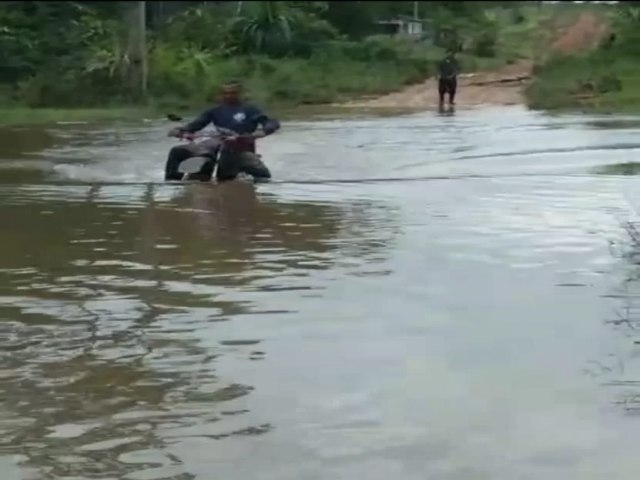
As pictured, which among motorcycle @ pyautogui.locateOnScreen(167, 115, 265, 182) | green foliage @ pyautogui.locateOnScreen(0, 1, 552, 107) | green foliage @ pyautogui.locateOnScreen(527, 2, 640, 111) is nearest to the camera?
motorcycle @ pyautogui.locateOnScreen(167, 115, 265, 182)

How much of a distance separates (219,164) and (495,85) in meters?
28.9

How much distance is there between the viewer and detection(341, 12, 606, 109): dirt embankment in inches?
1573

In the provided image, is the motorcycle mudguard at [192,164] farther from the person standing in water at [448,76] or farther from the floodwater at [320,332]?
the person standing in water at [448,76]

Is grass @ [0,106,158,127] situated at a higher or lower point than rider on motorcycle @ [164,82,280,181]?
lower

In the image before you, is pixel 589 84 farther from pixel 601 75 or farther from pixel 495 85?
pixel 495 85

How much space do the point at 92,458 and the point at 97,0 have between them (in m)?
12.3

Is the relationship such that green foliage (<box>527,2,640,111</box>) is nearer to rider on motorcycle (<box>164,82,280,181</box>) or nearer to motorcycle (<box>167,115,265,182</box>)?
rider on motorcycle (<box>164,82,280,181</box>)

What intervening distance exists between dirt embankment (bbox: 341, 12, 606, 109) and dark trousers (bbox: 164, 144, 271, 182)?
23.2 m

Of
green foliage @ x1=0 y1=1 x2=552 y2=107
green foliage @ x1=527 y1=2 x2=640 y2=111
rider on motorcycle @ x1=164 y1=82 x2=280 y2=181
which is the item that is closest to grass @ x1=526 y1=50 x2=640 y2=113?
green foliage @ x1=527 y1=2 x2=640 y2=111

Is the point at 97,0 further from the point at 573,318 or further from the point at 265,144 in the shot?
the point at 573,318

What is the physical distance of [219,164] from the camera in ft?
49.8

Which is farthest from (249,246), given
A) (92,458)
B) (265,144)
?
(265,144)

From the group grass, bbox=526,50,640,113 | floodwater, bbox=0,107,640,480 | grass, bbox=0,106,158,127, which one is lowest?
grass, bbox=0,106,158,127

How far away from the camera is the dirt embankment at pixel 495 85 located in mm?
39956
